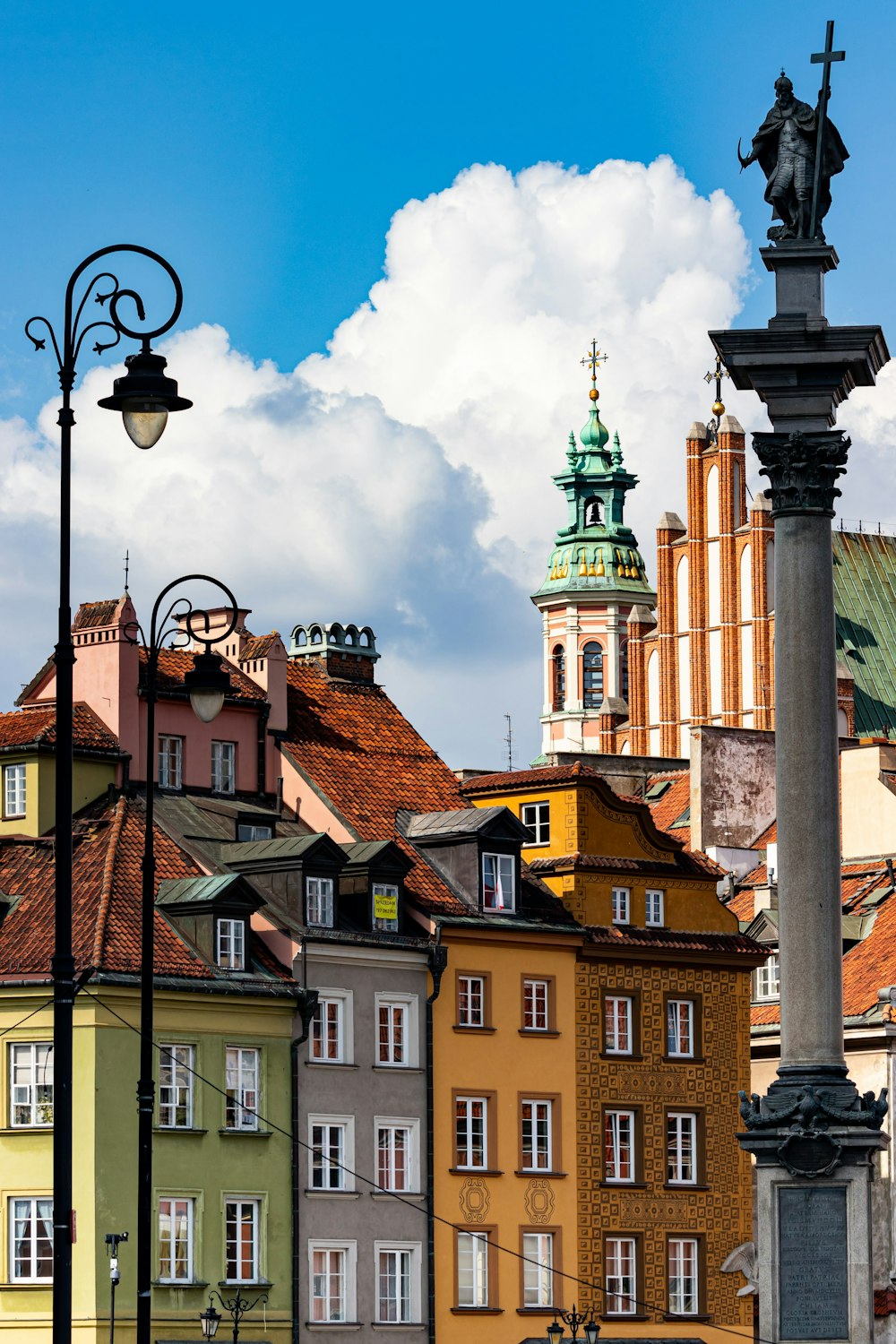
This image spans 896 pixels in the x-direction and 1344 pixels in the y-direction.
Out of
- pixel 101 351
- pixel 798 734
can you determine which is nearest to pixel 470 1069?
pixel 798 734

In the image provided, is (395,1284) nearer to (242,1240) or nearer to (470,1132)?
(470,1132)

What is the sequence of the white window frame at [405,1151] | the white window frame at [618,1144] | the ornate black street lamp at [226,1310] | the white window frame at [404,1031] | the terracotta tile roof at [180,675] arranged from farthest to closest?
1. the terracotta tile roof at [180,675]
2. the white window frame at [618,1144]
3. the white window frame at [404,1031]
4. the white window frame at [405,1151]
5. the ornate black street lamp at [226,1310]

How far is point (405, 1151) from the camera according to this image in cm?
6812

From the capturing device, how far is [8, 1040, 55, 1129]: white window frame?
62.1m

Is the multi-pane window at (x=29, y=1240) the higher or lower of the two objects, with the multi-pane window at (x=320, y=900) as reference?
lower

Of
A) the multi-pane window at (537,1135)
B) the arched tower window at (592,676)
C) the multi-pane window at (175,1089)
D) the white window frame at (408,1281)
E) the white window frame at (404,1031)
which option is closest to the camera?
the multi-pane window at (175,1089)

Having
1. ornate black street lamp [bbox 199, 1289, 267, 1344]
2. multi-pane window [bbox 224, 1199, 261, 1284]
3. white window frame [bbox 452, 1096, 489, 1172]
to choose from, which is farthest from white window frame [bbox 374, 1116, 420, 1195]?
ornate black street lamp [bbox 199, 1289, 267, 1344]

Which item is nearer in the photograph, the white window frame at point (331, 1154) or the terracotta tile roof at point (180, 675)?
the white window frame at point (331, 1154)

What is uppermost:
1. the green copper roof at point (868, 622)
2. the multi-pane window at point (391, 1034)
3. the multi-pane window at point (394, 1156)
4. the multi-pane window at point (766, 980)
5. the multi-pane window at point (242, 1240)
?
the green copper roof at point (868, 622)

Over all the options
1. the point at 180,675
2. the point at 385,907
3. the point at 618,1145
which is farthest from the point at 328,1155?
the point at 180,675

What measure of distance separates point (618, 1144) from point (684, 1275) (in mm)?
3062

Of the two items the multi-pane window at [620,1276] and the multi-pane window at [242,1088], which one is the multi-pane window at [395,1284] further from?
the multi-pane window at [620,1276]

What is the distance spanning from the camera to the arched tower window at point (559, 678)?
520 feet

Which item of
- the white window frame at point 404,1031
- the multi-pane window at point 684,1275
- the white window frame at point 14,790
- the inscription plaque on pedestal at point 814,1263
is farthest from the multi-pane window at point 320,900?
the inscription plaque on pedestal at point 814,1263
